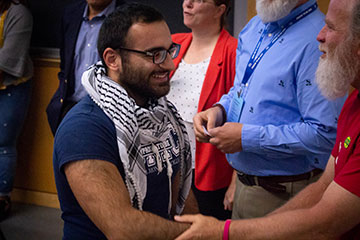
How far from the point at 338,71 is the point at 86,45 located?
228cm

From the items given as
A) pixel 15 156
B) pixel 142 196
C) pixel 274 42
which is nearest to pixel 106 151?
pixel 142 196

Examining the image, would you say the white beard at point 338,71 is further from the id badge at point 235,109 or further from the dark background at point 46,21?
the dark background at point 46,21

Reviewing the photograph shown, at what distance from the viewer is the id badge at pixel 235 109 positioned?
220 cm

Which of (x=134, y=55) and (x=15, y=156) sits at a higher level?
(x=134, y=55)

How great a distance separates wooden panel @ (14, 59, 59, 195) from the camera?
13.9ft

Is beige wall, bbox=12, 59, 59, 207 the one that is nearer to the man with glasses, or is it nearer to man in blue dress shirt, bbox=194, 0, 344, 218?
man in blue dress shirt, bbox=194, 0, 344, 218

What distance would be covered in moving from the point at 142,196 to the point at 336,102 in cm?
88

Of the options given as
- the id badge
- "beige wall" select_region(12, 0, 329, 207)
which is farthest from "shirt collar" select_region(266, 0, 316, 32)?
"beige wall" select_region(12, 0, 329, 207)

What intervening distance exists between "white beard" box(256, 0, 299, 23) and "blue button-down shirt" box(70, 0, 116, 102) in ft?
5.16

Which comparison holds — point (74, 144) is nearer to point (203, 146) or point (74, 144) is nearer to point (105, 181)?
point (105, 181)

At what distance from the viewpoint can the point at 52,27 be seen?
4.25m

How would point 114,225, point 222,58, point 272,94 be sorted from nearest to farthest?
1. point 114,225
2. point 272,94
3. point 222,58

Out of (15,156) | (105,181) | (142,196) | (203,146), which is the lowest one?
(15,156)

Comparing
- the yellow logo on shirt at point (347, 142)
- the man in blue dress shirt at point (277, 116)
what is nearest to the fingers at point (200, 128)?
the man in blue dress shirt at point (277, 116)
